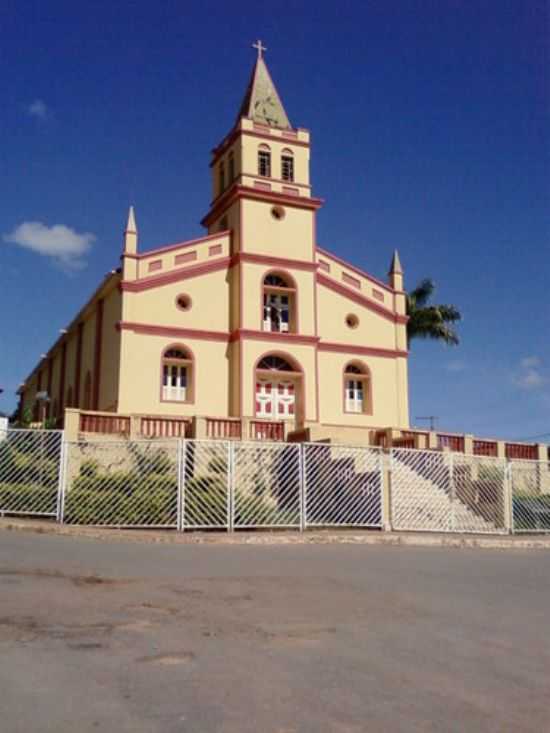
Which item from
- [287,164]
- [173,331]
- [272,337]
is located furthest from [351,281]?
[173,331]

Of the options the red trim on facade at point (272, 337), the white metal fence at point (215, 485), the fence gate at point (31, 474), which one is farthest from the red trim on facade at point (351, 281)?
the fence gate at point (31, 474)

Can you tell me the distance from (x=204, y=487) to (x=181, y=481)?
0.48 m

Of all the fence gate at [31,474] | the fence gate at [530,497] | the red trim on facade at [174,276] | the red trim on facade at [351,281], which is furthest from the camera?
the red trim on facade at [351,281]

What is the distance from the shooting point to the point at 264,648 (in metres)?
5.31

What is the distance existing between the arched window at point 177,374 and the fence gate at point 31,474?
432 inches

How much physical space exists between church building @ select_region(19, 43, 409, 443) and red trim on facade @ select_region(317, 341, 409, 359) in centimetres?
4

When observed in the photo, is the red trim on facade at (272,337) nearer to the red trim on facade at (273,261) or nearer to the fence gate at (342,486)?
the red trim on facade at (273,261)

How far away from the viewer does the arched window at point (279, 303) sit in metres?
26.8

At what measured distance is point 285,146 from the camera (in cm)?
2862

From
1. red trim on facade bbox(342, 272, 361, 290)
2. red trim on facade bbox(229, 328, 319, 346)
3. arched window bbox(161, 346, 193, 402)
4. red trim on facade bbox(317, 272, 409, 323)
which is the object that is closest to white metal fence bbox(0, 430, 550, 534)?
arched window bbox(161, 346, 193, 402)

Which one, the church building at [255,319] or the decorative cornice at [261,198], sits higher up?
the decorative cornice at [261,198]

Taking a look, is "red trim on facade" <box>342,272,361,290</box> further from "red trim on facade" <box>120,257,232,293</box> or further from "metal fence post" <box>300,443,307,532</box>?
"metal fence post" <box>300,443,307,532</box>

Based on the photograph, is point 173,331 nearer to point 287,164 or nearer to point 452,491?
Result: point 287,164

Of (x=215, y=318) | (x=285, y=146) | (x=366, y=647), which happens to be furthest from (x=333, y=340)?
(x=366, y=647)
